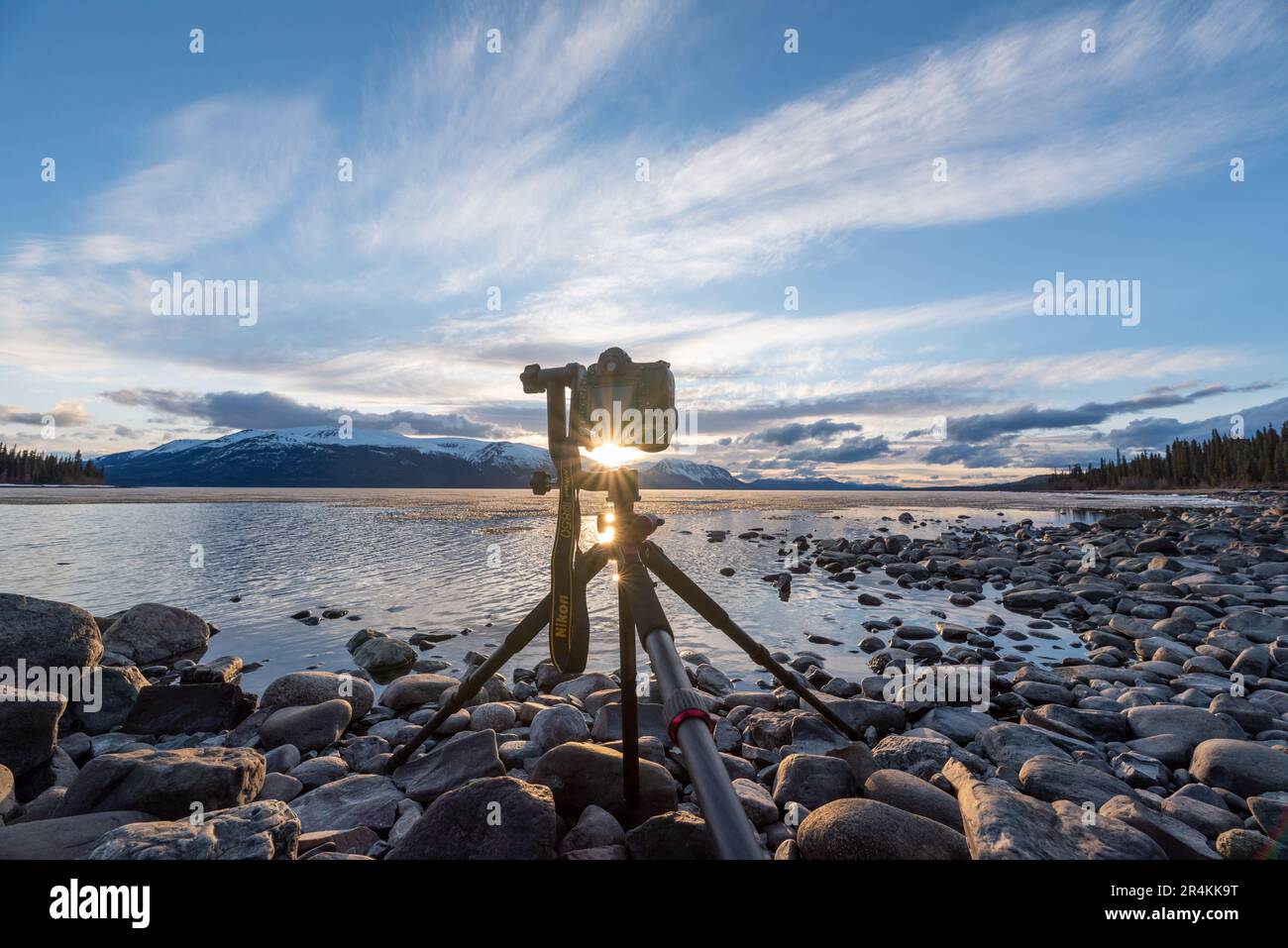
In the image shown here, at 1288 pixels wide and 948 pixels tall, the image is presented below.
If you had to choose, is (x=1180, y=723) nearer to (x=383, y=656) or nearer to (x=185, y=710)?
(x=383, y=656)

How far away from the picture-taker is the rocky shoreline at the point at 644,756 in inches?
116

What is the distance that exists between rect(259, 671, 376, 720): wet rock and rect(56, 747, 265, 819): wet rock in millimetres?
2199

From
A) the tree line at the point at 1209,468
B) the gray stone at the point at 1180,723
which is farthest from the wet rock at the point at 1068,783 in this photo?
the tree line at the point at 1209,468

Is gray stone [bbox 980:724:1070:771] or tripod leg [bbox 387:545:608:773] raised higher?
tripod leg [bbox 387:545:608:773]

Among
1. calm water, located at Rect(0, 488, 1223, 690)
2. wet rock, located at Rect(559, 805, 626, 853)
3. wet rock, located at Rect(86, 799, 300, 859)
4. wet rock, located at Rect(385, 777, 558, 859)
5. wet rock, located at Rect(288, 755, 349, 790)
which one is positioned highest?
wet rock, located at Rect(86, 799, 300, 859)

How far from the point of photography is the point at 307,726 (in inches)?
198

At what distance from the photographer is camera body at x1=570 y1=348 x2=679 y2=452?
296cm

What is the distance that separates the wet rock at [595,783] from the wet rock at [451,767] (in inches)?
20.0

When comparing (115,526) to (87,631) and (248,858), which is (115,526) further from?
(248,858)

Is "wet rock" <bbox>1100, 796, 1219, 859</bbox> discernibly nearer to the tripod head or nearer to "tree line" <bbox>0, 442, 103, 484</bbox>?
the tripod head

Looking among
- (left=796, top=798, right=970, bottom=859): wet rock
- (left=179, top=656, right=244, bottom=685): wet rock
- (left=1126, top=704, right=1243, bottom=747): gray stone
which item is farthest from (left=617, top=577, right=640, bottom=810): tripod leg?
(left=179, top=656, right=244, bottom=685): wet rock

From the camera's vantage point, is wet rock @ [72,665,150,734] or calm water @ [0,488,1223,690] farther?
calm water @ [0,488,1223,690]

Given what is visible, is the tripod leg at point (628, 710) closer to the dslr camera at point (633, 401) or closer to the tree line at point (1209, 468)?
the dslr camera at point (633, 401)
